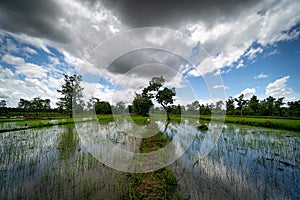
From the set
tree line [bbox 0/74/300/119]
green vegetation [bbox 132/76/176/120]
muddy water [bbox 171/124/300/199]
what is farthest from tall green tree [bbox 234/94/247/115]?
muddy water [bbox 171/124/300/199]

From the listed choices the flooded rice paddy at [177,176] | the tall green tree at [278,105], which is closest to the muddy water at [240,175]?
the flooded rice paddy at [177,176]

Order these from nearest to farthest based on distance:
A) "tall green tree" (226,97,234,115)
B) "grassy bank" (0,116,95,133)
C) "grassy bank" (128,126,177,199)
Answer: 1. "grassy bank" (128,126,177,199)
2. "grassy bank" (0,116,95,133)
3. "tall green tree" (226,97,234,115)

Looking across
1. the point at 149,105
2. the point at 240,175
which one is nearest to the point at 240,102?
the point at 149,105

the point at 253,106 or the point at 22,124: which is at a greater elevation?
the point at 253,106

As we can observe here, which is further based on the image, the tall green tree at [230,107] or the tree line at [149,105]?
the tall green tree at [230,107]

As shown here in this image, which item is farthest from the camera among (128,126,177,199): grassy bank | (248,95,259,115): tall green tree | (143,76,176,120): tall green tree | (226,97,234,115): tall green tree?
(226,97,234,115): tall green tree

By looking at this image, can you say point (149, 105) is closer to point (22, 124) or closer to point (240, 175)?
point (22, 124)

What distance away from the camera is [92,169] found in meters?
4.51

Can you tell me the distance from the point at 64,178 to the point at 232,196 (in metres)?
4.68

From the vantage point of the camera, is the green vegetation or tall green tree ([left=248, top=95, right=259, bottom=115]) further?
tall green tree ([left=248, top=95, right=259, bottom=115])

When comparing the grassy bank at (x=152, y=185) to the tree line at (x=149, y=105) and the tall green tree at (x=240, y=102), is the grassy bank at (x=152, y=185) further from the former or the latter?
the tall green tree at (x=240, y=102)

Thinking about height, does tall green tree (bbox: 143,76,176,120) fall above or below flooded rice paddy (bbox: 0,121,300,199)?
above

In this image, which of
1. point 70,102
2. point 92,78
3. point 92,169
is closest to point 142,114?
point 70,102

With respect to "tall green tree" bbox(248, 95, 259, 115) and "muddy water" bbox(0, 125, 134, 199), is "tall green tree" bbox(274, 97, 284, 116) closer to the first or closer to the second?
"tall green tree" bbox(248, 95, 259, 115)
